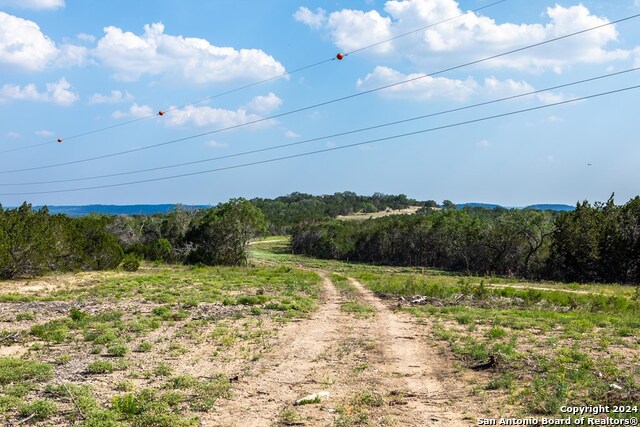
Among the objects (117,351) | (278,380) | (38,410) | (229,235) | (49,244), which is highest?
(49,244)

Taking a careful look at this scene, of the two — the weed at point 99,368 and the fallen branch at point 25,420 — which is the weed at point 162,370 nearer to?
the weed at point 99,368

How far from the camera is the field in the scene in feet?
25.9

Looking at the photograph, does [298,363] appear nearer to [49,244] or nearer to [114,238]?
[49,244]

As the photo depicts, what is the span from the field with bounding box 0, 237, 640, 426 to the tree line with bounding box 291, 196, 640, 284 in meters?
30.2

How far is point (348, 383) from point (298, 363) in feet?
6.33

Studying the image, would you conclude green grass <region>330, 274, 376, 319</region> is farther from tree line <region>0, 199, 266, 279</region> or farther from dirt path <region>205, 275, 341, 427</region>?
tree line <region>0, 199, 266, 279</region>

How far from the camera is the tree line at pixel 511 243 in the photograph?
156 ft

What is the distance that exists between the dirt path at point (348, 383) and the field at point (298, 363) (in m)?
0.04

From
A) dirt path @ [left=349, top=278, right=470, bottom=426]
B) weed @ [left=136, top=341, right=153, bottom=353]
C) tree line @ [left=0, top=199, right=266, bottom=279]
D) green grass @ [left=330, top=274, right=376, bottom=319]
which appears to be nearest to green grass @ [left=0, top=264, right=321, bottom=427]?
weed @ [left=136, top=341, right=153, bottom=353]

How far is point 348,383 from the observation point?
954cm

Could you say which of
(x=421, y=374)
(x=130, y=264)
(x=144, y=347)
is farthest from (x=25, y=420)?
(x=130, y=264)

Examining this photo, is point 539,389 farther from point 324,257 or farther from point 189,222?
point 324,257

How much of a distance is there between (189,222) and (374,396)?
56755 mm

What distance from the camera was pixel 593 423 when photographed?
700 cm
